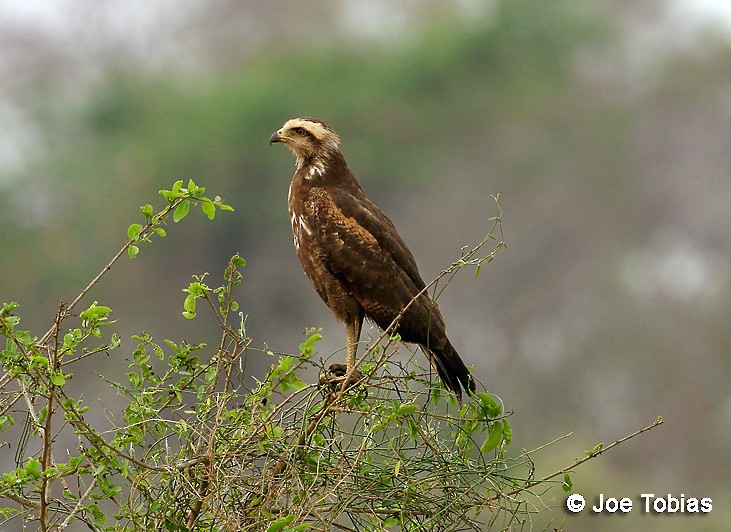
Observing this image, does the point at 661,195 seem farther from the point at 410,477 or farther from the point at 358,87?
the point at 410,477

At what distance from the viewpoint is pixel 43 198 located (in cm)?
2461

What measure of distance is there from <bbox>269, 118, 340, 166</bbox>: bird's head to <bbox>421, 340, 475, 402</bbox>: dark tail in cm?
106

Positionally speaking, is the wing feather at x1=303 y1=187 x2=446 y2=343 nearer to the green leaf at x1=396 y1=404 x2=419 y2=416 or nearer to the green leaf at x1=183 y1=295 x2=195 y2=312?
the green leaf at x1=183 y1=295 x2=195 y2=312

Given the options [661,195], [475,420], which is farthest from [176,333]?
[475,420]

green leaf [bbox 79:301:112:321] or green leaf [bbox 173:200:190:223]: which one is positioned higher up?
green leaf [bbox 173:200:190:223]

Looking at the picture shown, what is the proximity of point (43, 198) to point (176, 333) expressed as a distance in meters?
5.74

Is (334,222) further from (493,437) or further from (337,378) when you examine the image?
(493,437)

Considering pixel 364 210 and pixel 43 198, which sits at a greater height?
pixel 43 198

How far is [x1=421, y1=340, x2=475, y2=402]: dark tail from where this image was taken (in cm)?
539

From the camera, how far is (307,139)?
6297 mm

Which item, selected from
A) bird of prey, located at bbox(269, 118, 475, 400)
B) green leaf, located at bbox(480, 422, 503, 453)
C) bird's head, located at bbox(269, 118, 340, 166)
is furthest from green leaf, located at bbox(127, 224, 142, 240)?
bird's head, located at bbox(269, 118, 340, 166)

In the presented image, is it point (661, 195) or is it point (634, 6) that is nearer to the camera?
point (661, 195)

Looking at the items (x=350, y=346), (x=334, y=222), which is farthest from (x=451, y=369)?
(x=334, y=222)

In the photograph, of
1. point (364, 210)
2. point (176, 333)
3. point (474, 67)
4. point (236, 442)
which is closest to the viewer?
point (236, 442)
